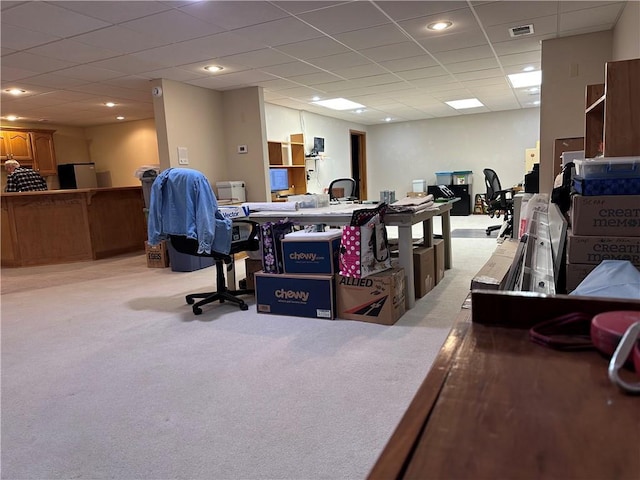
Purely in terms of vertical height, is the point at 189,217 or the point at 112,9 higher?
the point at 112,9

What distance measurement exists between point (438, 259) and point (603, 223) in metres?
2.59

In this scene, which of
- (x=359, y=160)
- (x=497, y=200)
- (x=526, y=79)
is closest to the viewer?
(x=526, y=79)

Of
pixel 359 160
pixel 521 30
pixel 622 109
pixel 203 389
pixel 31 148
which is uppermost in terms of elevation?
pixel 521 30

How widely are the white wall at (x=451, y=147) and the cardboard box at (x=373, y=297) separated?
7804 mm

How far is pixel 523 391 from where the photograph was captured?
0.61 meters

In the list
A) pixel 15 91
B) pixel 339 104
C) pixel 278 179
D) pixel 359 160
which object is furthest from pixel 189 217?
pixel 359 160

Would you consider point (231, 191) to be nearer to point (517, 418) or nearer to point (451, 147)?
point (517, 418)

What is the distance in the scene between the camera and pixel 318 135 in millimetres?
8734

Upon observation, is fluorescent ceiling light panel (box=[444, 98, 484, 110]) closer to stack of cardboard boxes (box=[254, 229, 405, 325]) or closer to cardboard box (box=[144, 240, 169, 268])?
cardboard box (box=[144, 240, 169, 268])

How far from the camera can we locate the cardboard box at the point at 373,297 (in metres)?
2.97

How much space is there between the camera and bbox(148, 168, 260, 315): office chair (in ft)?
10.5

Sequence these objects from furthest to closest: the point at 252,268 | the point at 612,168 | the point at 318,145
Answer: the point at 318,145 < the point at 252,268 < the point at 612,168

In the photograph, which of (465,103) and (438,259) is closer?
(438,259)

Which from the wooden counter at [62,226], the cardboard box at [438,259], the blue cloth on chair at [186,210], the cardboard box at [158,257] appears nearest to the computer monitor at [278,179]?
the cardboard box at [158,257]
